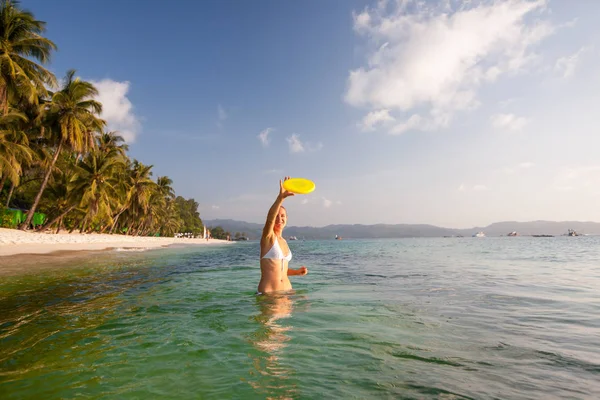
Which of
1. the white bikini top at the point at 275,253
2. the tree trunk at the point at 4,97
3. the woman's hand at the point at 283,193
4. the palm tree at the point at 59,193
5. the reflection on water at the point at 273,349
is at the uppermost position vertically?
the tree trunk at the point at 4,97

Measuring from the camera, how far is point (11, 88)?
24.0m

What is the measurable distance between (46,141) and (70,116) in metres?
4.81

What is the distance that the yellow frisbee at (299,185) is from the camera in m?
5.51

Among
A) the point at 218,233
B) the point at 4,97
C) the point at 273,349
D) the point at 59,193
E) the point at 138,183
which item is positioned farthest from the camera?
the point at 218,233

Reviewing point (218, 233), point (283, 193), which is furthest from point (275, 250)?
point (218, 233)

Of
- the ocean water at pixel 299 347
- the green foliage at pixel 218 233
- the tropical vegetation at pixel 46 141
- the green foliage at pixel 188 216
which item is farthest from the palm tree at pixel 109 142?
the green foliage at pixel 218 233

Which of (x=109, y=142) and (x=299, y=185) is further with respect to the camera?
(x=109, y=142)

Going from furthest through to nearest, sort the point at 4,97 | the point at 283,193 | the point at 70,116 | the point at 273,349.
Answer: the point at 70,116 < the point at 4,97 < the point at 283,193 < the point at 273,349

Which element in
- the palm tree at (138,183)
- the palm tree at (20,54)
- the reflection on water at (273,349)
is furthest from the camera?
the palm tree at (138,183)

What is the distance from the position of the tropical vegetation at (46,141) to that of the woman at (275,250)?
25.9 metres

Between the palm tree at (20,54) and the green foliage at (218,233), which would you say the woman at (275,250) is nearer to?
the palm tree at (20,54)

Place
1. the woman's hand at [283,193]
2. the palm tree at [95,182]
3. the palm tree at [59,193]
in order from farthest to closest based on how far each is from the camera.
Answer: the palm tree at [59,193] → the palm tree at [95,182] → the woman's hand at [283,193]

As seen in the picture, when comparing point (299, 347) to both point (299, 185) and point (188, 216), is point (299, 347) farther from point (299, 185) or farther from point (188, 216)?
point (188, 216)

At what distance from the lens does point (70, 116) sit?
30328 mm
